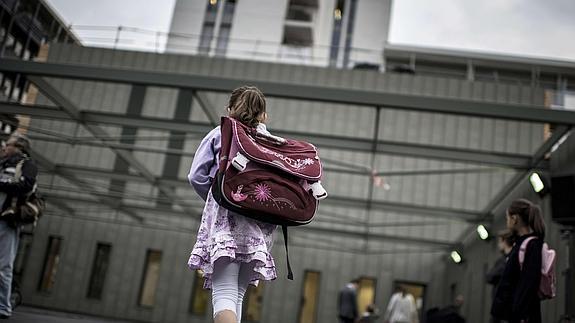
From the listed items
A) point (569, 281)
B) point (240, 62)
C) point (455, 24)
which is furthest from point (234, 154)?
point (455, 24)

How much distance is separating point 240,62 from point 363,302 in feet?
24.0

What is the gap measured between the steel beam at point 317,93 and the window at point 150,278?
29.7 feet

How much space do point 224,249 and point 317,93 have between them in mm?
4988

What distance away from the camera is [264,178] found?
2406mm

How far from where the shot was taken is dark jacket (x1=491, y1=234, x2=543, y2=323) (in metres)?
3.46

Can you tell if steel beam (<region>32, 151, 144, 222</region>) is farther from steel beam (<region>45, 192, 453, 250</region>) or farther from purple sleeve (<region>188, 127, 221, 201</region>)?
purple sleeve (<region>188, 127, 221, 201</region>)

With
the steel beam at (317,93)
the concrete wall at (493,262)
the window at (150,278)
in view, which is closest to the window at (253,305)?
the window at (150,278)

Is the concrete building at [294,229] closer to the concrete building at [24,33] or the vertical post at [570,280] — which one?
the concrete building at [24,33]

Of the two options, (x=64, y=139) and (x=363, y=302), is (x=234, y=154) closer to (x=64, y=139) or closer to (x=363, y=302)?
(x=64, y=139)

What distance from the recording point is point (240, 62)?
16906 millimetres

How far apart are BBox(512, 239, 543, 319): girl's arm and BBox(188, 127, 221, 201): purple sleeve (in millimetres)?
2011

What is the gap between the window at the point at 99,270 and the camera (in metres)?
16.1

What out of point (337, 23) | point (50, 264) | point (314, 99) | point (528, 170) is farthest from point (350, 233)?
point (337, 23)

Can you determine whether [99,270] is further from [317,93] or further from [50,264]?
[317,93]
